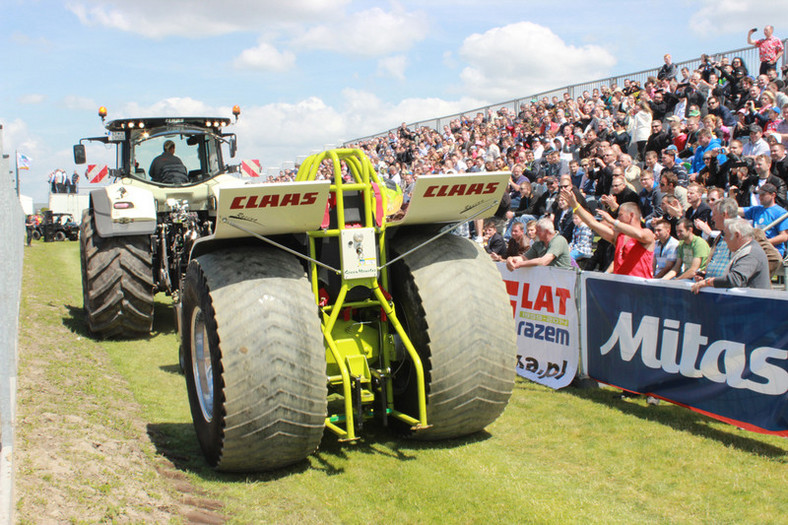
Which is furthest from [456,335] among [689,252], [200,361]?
[689,252]

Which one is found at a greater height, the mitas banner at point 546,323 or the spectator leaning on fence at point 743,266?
the spectator leaning on fence at point 743,266

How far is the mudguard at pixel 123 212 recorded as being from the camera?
845 cm

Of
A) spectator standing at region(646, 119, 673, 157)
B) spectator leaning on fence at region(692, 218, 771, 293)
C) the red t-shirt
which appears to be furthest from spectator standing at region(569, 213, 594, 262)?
spectator leaning on fence at region(692, 218, 771, 293)

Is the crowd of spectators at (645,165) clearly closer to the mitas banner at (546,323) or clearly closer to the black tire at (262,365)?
the mitas banner at (546,323)

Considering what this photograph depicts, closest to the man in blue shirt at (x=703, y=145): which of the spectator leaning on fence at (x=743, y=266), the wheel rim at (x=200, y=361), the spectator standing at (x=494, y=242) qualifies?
the spectator standing at (x=494, y=242)

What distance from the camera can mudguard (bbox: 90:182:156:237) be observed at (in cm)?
845

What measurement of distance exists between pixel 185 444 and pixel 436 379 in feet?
6.73

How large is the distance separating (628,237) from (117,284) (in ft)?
19.5

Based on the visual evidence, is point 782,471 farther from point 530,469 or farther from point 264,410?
point 264,410

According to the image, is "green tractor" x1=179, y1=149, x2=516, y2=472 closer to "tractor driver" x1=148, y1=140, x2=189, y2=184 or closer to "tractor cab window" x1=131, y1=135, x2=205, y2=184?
"tractor driver" x1=148, y1=140, x2=189, y2=184

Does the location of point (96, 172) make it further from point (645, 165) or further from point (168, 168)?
point (645, 165)

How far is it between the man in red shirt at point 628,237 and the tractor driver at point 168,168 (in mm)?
5509

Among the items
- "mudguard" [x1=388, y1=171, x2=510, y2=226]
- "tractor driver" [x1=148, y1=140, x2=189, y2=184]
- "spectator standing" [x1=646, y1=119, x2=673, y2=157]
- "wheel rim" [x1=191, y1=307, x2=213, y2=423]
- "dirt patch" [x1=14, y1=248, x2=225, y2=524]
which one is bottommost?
"dirt patch" [x1=14, y1=248, x2=225, y2=524]

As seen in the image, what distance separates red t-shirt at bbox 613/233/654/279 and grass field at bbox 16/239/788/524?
1.25 m
